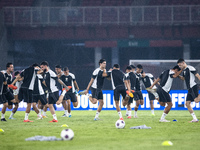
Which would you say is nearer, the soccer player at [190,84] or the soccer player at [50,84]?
the soccer player at [190,84]

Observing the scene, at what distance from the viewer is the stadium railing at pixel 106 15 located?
101 feet

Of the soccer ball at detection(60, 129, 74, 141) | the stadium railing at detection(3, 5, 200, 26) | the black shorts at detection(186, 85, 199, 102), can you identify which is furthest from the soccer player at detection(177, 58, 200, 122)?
the stadium railing at detection(3, 5, 200, 26)

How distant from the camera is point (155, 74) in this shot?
81.9 feet

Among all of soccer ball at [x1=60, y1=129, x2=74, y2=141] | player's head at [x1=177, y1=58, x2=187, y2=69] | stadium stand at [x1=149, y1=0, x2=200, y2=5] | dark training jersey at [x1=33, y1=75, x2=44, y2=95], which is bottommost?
soccer ball at [x1=60, y1=129, x2=74, y2=141]

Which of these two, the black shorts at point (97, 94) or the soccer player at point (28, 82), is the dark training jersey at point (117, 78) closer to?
the black shorts at point (97, 94)

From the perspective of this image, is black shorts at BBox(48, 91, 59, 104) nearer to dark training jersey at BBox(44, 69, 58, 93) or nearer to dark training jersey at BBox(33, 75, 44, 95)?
dark training jersey at BBox(44, 69, 58, 93)

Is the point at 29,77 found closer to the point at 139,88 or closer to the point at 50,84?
the point at 50,84

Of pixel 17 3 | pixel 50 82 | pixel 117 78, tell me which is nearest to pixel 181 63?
pixel 117 78

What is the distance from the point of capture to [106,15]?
31203mm

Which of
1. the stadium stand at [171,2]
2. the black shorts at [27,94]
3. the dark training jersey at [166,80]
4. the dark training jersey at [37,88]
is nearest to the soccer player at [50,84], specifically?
the black shorts at [27,94]

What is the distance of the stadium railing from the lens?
30797 mm

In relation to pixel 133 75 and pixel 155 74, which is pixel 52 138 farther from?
pixel 155 74

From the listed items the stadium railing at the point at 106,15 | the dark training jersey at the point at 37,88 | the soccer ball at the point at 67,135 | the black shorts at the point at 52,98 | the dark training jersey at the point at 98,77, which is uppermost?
the stadium railing at the point at 106,15

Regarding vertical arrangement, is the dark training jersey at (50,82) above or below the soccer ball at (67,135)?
above
